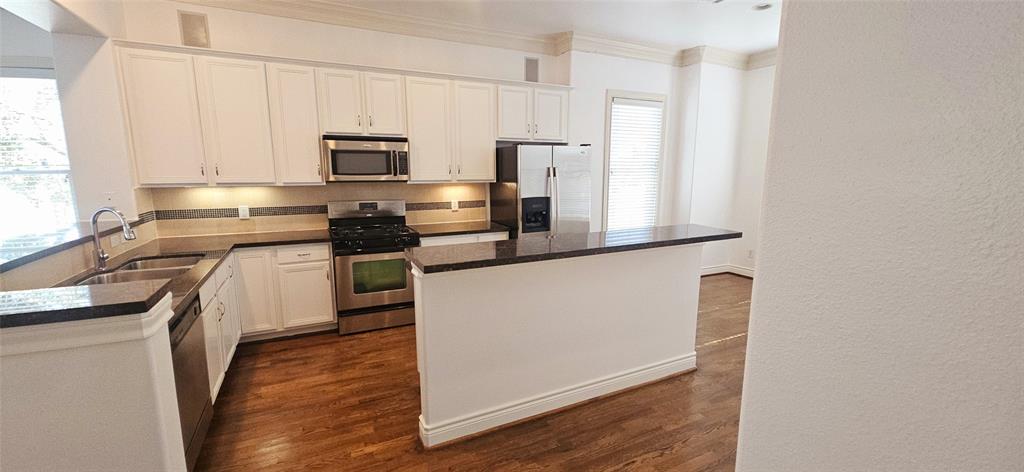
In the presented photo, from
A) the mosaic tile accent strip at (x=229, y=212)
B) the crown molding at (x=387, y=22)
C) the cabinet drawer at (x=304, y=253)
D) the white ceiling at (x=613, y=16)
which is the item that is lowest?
the cabinet drawer at (x=304, y=253)

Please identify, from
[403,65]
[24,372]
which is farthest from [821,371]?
[403,65]

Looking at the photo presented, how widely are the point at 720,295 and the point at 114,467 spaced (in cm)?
508

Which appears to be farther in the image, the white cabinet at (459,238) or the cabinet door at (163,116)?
the white cabinet at (459,238)

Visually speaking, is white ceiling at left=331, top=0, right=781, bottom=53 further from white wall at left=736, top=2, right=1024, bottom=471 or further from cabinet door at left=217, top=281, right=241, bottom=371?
white wall at left=736, top=2, right=1024, bottom=471

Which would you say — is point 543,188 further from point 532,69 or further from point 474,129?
point 532,69

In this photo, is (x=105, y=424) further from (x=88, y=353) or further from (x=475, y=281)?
(x=475, y=281)

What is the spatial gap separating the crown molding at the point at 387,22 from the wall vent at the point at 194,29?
105 mm

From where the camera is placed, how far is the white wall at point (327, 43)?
3273 millimetres

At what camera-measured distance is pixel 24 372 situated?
111 cm

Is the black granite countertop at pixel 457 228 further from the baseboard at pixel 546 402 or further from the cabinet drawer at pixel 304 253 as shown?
the baseboard at pixel 546 402

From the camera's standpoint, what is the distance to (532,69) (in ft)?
15.1

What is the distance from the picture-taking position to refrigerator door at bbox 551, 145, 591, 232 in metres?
4.21

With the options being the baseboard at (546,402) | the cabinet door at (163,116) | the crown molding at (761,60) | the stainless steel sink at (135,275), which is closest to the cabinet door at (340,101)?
the cabinet door at (163,116)

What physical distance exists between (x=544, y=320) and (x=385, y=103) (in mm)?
2535
